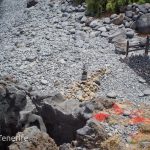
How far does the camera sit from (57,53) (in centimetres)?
2438

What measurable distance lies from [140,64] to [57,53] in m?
4.60

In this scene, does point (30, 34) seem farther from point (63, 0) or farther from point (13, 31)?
point (63, 0)

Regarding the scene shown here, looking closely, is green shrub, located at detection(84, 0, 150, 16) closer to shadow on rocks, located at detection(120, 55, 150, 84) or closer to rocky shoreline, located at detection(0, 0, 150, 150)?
rocky shoreline, located at detection(0, 0, 150, 150)

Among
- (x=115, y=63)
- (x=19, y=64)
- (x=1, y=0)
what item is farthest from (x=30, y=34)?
(x=1, y=0)

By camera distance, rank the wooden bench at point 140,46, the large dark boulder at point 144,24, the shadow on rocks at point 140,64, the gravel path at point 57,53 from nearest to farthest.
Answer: the gravel path at point 57,53, the shadow on rocks at point 140,64, the wooden bench at point 140,46, the large dark boulder at point 144,24

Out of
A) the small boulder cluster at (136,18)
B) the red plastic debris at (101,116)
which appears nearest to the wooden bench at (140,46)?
the small boulder cluster at (136,18)

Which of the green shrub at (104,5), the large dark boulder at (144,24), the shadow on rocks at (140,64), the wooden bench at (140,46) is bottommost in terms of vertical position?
the shadow on rocks at (140,64)

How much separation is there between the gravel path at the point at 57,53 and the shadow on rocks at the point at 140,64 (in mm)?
270

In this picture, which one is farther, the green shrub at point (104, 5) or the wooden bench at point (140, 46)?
the green shrub at point (104, 5)

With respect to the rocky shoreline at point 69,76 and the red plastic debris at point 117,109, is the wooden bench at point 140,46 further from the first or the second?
the red plastic debris at point 117,109

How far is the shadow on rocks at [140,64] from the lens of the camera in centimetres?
2178

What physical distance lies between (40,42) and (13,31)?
125 inches

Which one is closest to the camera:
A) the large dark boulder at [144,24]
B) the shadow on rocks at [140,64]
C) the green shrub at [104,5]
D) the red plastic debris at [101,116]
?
the red plastic debris at [101,116]

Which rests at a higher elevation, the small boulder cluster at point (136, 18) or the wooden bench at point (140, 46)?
the small boulder cluster at point (136, 18)
